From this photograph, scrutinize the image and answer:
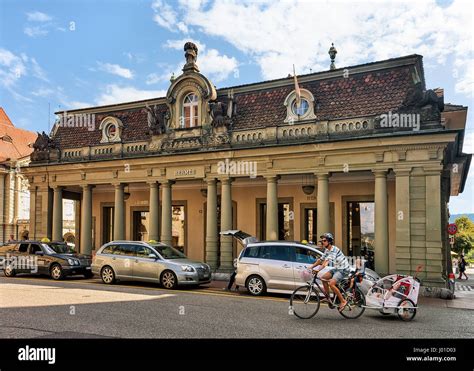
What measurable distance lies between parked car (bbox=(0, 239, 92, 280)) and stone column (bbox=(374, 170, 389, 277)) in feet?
37.8

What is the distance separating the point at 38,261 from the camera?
18141 mm

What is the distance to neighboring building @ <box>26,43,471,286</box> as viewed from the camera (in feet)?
50.2

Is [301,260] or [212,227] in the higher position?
[212,227]

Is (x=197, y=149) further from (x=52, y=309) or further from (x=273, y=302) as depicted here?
(x=52, y=309)

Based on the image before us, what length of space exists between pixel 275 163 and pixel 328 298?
8.79 m

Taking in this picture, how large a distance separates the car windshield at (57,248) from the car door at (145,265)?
4.65 meters

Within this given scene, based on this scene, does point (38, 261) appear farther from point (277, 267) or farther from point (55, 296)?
point (277, 267)

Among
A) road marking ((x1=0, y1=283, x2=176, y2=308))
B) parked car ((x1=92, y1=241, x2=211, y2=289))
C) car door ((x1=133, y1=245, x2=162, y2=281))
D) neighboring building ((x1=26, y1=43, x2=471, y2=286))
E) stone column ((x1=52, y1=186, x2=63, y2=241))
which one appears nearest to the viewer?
road marking ((x1=0, y1=283, x2=176, y2=308))

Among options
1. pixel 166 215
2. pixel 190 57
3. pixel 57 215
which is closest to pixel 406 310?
pixel 166 215

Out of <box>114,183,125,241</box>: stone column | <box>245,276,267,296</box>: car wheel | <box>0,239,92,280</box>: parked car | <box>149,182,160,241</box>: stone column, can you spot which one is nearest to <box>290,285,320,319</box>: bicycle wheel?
<box>245,276,267,296</box>: car wheel

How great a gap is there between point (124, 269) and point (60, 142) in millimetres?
11948

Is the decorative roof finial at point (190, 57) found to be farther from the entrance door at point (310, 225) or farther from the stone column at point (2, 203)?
the stone column at point (2, 203)

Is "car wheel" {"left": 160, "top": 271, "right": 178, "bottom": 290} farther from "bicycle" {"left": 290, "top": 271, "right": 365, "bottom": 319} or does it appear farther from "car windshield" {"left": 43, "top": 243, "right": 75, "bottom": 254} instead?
"car windshield" {"left": 43, "top": 243, "right": 75, "bottom": 254}

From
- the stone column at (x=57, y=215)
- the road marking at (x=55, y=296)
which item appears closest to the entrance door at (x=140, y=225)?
the stone column at (x=57, y=215)
